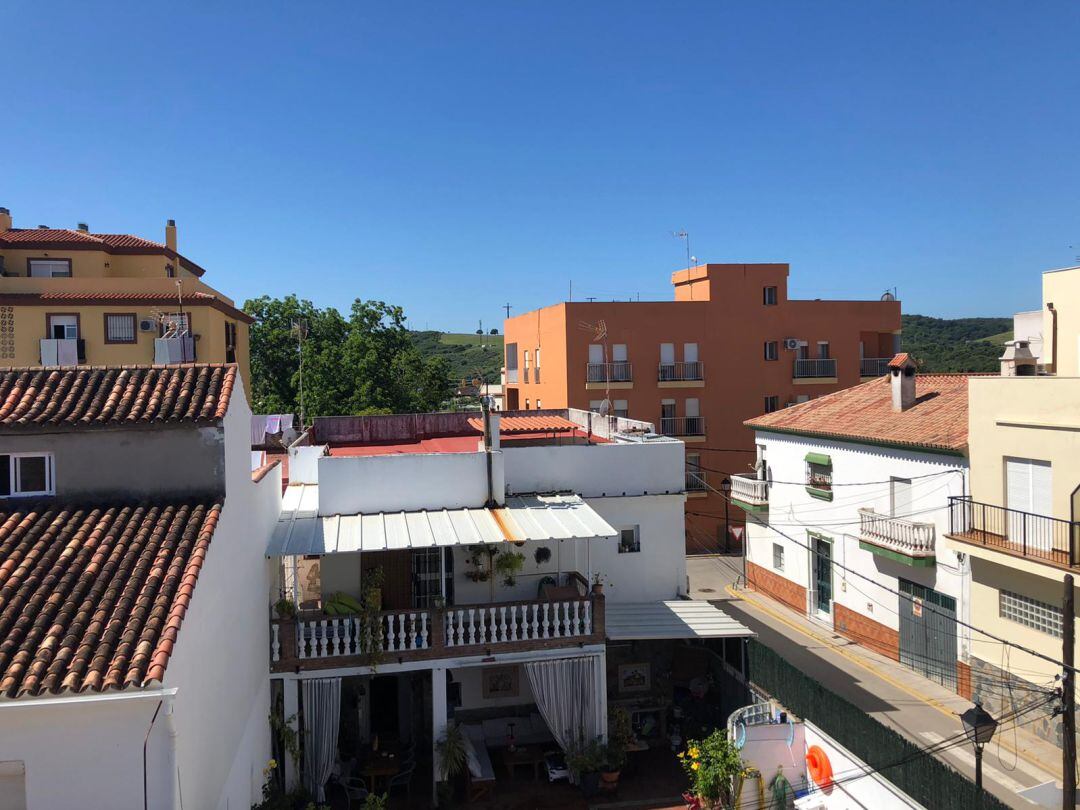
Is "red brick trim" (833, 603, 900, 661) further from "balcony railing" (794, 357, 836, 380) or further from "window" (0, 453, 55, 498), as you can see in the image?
"window" (0, 453, 55, 498)

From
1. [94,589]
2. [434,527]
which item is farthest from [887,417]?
[94,589]

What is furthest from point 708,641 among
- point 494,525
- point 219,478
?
point 219,478

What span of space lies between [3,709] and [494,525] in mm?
8600

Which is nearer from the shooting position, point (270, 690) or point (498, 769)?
point (270, 690)

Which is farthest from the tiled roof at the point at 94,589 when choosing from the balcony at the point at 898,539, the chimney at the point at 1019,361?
the chimney at the point at 1019,361

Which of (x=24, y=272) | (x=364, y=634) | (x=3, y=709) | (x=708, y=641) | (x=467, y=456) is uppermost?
(x=24, y=272)

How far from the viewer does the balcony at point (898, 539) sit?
19125mm

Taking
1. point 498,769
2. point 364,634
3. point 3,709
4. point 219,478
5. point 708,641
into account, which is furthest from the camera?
point 708,641

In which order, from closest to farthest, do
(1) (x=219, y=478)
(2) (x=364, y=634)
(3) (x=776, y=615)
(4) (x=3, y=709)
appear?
(4) (x=3, y=709) → (1) (x=219, y=478) → (2) (x=364, y=634) → (3) (x=776, y=615)

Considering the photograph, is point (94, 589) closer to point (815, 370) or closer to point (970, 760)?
point (970, 760)

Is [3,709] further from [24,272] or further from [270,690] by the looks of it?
[24,272]

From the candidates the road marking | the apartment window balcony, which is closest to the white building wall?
the road marking

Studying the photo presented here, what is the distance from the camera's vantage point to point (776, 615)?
25797mm

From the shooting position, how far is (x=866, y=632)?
22.2 m
